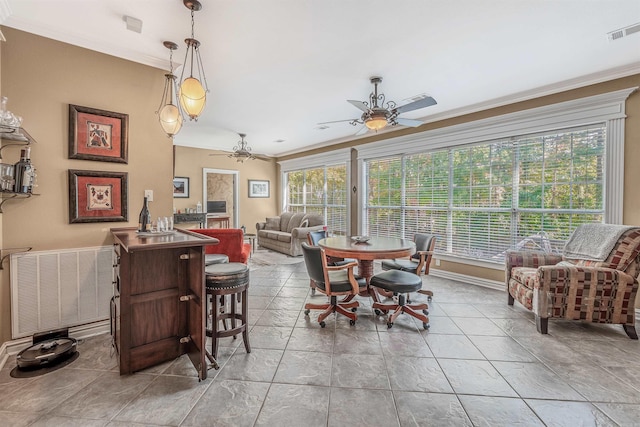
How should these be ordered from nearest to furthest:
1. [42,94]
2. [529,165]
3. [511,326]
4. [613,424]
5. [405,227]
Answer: [613,424], [42,94], [511,326], [529,165], [405,227]

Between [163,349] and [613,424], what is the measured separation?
290cm

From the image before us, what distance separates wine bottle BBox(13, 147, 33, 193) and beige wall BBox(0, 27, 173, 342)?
0.20m

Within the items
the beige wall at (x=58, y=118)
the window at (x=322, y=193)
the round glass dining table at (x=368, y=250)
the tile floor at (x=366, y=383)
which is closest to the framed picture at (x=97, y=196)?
the beige wall at (x=58, y=118)

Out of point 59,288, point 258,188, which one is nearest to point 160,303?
point 59,288

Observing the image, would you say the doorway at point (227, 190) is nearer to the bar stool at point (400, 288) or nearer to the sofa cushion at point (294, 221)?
the sofa cushion at point (294, 221)

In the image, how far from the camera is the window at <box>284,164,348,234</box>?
22.3 ft

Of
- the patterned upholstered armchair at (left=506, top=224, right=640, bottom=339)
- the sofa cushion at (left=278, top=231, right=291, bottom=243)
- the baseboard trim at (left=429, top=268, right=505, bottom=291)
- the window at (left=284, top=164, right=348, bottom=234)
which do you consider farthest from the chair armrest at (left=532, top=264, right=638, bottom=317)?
the sofa cushion at (left=278, top=231, right=291, bottom=243)

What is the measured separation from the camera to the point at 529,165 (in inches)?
152

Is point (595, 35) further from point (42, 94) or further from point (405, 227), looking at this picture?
point (42, 94)

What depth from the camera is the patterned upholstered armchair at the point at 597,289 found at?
263 centimetres

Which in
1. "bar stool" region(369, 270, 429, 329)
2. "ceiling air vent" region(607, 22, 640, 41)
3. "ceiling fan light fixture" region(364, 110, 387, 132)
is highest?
"ceiling air vent" region(607, 22, 640, 41)

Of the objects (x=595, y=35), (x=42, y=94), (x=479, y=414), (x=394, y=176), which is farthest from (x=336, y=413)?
(x=394, y=176)

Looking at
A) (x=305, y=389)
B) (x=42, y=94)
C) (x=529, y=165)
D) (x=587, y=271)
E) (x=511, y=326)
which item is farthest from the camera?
(x=529, y=165)

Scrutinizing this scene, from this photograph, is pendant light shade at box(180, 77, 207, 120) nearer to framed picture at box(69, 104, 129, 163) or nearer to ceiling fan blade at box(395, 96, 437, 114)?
framed picture at box(69, 104, 129, 163)
